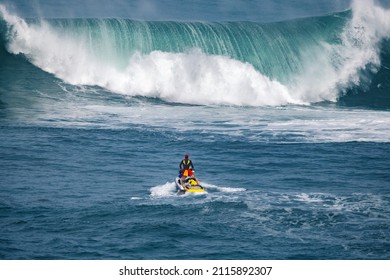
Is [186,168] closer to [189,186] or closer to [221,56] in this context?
[189,186]

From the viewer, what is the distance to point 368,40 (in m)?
55.0

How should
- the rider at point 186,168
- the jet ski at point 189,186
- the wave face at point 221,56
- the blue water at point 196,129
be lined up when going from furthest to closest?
the wave face at point 221,56 → the rider at point 186,168 → the jet ski at point 189,186 → the blue water at point 196,129

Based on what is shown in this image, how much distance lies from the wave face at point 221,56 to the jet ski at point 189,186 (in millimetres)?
Result: 19131

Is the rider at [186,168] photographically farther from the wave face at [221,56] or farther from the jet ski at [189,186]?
the wave face at [221,56]

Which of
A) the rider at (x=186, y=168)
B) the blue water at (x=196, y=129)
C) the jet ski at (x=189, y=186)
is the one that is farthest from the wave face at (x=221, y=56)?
the jet ski at (x=189, y=186)

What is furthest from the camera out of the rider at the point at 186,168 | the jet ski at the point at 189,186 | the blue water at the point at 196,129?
the rider at the point at 186,168

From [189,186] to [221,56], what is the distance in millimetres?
25504

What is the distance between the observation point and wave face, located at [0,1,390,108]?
49.3 meters

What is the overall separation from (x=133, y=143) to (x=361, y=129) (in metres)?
12.4

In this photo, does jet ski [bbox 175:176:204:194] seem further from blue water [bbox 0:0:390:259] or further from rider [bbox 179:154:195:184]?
rider [bbox 179:154:195:184]

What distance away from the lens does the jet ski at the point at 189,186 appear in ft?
91.4

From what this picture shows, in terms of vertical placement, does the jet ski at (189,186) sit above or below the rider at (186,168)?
below

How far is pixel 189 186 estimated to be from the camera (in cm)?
2808

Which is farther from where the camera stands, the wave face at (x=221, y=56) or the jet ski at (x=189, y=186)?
the wave face at (x=221, y=56)
